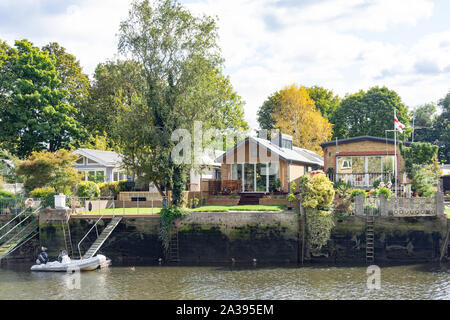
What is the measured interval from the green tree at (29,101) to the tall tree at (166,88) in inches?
808

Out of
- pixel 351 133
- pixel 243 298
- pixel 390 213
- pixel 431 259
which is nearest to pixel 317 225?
pixel 390 213

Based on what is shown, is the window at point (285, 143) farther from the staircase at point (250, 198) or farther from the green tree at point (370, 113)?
the green tree at point (370, 113)

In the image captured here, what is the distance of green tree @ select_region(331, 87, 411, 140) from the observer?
2793 inches

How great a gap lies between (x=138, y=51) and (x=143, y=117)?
494 cm

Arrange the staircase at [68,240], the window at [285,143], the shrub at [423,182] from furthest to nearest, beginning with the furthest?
the window at [285,143] < the shrub at [423,182] < the staircase at [68,240]

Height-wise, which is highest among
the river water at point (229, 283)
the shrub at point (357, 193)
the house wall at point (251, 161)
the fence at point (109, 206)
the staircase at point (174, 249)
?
the house wall at point (251, 161)

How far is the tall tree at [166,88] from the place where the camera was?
121ft

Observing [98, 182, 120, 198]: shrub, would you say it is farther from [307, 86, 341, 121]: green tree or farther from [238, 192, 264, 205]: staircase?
[307, 86, 341, 121]: green tree

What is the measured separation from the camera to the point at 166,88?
123 feet

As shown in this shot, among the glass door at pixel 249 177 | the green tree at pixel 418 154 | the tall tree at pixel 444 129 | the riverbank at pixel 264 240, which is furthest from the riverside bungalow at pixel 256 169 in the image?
the tall tree at pixel 444 129

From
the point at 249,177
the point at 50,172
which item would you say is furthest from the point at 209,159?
the point at 50,172
